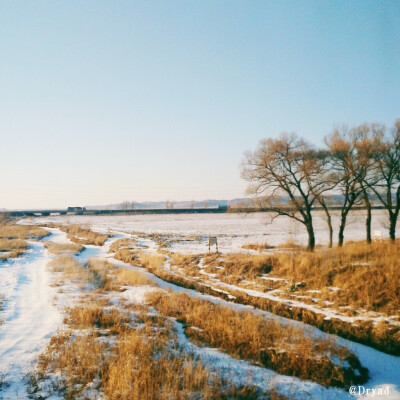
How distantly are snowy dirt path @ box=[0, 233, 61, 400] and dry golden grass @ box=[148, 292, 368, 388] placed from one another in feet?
13.9

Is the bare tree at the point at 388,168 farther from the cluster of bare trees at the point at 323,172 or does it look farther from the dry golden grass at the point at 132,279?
the dry golden grass at the point at 132,279

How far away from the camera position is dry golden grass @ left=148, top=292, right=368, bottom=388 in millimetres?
6961

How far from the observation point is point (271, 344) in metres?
8.32

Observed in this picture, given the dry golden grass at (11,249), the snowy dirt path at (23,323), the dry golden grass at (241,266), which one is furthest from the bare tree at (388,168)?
the dry golden grass at (11,249)

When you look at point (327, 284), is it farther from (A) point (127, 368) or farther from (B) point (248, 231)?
(B) point (248, 231)

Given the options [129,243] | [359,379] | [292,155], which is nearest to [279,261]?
[292,155]

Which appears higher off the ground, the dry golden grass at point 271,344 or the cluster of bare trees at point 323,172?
the cluster of bare trees at point 323,172

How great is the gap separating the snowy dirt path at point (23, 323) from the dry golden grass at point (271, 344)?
4.25m

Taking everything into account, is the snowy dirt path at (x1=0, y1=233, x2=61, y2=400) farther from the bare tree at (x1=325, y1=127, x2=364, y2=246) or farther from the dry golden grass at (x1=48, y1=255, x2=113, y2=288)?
the bare tree at (x1=325, y1=127, x2=364, y2=246)

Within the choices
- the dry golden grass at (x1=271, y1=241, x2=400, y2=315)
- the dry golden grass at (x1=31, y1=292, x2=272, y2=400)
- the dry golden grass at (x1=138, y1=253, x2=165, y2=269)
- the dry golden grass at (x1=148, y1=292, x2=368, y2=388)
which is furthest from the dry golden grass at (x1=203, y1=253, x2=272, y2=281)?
the dry golden grass at (x1=31, y1=292, x2=272, y2=400)

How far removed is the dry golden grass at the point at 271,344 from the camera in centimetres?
696

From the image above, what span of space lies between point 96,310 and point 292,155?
1834cm

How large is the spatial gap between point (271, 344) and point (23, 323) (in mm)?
8292

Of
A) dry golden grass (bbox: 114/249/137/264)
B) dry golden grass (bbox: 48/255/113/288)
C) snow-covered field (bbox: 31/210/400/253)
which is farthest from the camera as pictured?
snow-covered field (bbox: 31/210/400/253)
